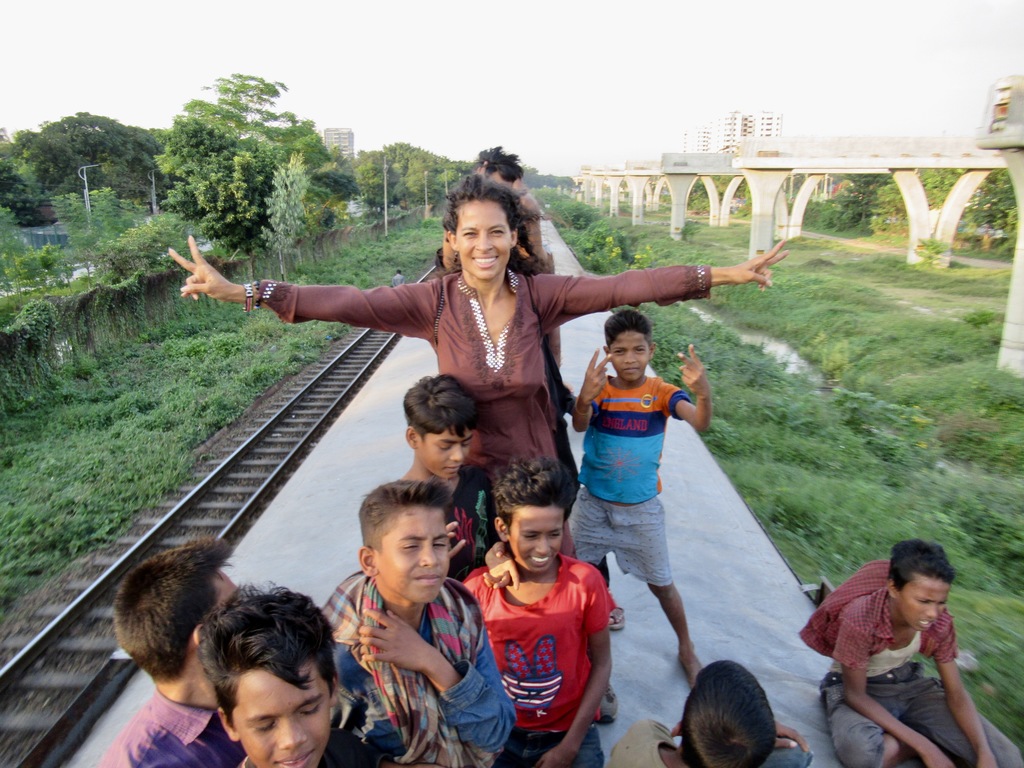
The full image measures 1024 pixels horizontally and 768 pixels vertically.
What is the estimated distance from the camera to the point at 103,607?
5363 mm

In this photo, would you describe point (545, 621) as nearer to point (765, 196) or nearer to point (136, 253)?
point (136, 253)

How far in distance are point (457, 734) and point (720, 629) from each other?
95.6 inches

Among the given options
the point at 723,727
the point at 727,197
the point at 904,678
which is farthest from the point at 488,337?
the point at 727,197

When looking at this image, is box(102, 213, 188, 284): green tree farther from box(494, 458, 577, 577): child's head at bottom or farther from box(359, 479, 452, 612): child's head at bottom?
box(359, 479, 452, 612): child's head at bottom

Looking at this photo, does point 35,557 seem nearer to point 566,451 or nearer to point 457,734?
point 566,451

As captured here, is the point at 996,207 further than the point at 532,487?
Yes

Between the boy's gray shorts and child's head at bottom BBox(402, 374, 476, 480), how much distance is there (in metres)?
0.95

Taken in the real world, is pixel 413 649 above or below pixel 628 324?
below

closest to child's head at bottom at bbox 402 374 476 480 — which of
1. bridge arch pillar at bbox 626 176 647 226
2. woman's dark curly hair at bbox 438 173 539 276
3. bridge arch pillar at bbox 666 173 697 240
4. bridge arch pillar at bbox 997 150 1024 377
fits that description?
woman's dark curly hair at bbox 438 173 539 276

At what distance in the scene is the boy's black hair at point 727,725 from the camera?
1.90 meters

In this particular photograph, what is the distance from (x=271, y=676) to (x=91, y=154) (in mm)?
49388

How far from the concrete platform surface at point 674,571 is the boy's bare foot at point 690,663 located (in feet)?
0.18

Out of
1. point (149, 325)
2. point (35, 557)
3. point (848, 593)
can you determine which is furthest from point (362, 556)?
point (149, 325)

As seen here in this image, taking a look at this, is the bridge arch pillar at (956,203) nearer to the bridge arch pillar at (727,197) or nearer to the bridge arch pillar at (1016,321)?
the bridge arch pillar at (1016,321)
